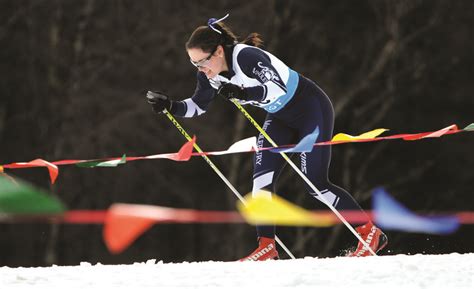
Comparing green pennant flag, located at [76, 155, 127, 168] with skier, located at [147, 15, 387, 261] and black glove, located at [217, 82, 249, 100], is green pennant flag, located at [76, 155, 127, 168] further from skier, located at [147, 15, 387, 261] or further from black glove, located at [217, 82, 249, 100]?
black glove, located at [217, 82, 249, 100]

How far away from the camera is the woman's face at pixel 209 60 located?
196 inches

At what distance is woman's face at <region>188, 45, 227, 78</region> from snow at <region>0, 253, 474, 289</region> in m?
1.08

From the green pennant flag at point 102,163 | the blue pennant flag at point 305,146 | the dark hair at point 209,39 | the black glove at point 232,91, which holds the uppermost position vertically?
the dark hair at point 209,39

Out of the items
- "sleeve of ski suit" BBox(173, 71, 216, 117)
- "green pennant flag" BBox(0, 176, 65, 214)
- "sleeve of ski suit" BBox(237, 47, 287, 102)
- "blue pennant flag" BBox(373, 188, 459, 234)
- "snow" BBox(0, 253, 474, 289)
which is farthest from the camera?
"sleeve of ski suit" BBox(173, 71, 216, 117)

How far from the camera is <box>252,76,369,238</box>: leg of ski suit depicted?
5.19 metres

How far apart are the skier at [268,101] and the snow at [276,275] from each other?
658 mm

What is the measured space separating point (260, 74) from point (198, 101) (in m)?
0.69

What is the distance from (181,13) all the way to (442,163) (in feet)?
14.0

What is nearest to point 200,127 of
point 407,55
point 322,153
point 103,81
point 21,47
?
point 103,81

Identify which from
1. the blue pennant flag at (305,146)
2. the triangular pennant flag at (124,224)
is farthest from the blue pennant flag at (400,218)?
the blue pennant flag at (305,146)

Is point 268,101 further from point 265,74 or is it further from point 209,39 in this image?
point 209,39

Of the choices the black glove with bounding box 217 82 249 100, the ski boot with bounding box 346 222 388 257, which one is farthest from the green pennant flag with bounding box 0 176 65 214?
the ski boot with bounding box 346 222 388 257

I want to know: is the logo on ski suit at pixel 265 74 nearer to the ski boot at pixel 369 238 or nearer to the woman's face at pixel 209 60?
the woman's face at pixel 209 60

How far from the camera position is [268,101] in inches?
200
